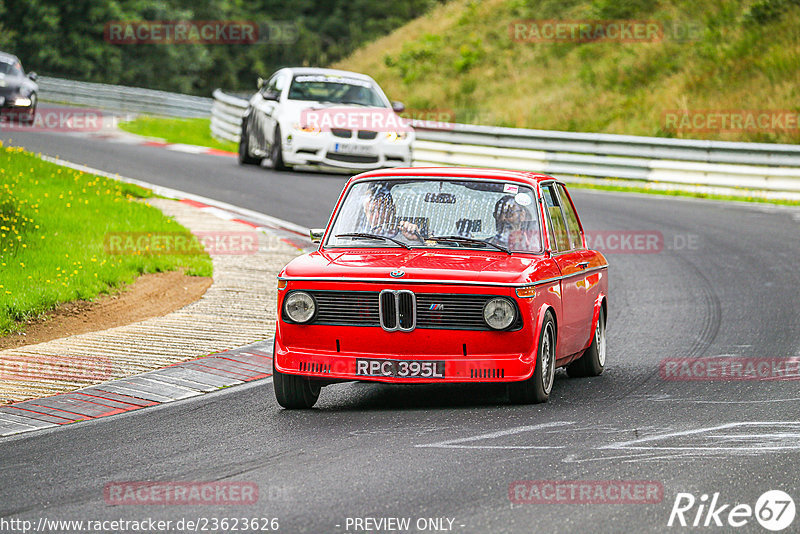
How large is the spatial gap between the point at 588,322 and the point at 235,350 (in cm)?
288

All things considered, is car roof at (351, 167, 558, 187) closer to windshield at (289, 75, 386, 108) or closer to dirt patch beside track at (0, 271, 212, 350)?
dirt patch beside track at (0, 271, 212, 350)

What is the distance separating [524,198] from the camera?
344 inches

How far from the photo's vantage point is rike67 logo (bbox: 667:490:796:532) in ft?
17.9

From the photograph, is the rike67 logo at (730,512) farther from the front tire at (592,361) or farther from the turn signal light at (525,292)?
the front tire at (592,361)

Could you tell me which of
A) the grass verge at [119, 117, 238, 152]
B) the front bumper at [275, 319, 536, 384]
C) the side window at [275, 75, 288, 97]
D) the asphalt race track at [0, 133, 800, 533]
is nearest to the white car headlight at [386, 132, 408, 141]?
the side window at [275, 75, 288, 97]

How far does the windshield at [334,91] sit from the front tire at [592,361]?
519 inches

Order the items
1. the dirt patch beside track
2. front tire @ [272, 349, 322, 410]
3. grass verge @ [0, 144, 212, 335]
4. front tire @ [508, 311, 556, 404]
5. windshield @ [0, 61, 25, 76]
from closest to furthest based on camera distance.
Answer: front tire @ [508, 311, 556, 404], front tire @ [272, 349, 322, 410], the dirt patch beside track, grass verge @ [0, 144, 212, 335], windshield @ [0, 61, 25, 76]

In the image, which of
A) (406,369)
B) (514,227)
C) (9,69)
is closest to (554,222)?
(514,227)

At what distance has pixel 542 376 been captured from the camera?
26.1ft

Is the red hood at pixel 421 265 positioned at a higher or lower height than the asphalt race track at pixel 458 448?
higher

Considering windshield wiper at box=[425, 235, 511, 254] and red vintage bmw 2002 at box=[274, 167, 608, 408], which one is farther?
windshield wiper at box=[425, 235, 511, 254]

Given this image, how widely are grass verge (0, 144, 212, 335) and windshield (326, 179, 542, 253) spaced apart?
357cm

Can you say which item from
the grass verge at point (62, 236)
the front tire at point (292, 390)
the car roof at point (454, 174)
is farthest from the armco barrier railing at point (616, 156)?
the front tire at point (292, 390)

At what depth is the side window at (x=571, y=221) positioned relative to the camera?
952 cm
